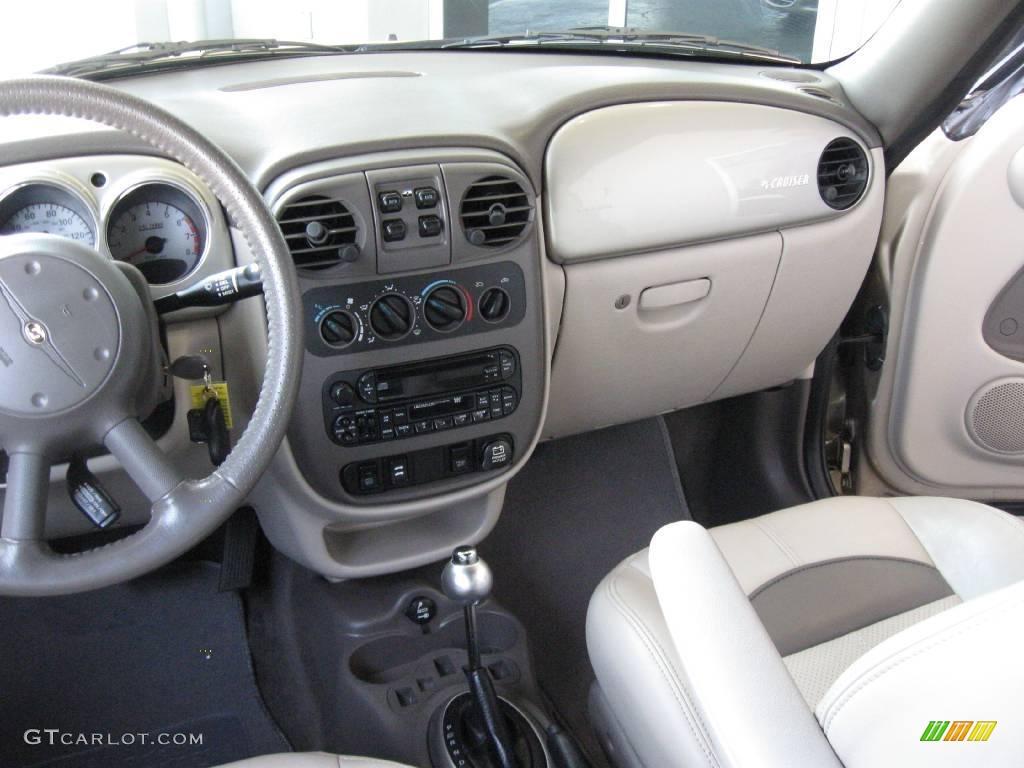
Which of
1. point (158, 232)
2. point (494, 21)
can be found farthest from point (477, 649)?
point (494, 21)

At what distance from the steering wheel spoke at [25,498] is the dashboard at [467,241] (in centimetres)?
26

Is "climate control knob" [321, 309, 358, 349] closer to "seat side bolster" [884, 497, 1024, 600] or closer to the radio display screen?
the radio display screen

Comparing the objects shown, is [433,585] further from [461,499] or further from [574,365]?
[574,365]

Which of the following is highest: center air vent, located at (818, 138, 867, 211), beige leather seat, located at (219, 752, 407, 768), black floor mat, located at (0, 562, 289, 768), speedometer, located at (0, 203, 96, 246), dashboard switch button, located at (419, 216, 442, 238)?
speedometer, located at (0, 203, 96, 246)

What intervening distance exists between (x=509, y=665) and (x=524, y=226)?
721mm

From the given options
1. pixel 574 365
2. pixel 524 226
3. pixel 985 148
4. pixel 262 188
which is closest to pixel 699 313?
pixel 574 365

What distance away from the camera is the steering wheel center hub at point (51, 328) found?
0.88 m

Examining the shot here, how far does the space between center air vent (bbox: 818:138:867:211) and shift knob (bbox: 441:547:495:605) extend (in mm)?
852

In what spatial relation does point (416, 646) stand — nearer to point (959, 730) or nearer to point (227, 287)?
point (227, 287)

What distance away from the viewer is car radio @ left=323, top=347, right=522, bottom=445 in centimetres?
125

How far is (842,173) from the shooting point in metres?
1.62

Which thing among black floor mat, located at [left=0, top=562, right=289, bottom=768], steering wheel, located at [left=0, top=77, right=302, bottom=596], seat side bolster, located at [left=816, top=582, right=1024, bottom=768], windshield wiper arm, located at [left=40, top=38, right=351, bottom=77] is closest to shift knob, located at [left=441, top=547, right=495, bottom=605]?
steering wheel, located at [left=0, top=77, right=302, bottom=596]

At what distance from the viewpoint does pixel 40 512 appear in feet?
2.94

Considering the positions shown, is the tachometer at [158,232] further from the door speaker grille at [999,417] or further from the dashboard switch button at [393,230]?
the door speaker grille at [999,417]
